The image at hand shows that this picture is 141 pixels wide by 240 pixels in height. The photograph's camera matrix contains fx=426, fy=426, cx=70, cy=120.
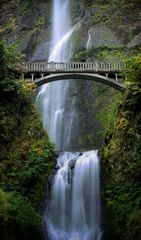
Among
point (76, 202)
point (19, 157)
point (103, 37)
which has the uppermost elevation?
point (103, 37)

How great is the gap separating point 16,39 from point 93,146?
60.6 feet

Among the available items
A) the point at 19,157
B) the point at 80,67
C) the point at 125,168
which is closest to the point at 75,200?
the point at 125,168

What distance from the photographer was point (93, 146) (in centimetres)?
3412

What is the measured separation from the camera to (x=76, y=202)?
2327 centimetres

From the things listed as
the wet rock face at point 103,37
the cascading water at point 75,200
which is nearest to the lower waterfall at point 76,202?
the cascading water at point 75,200

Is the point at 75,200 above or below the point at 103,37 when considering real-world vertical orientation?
below

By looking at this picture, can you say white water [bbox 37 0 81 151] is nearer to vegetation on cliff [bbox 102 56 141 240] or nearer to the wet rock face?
the wet rock face

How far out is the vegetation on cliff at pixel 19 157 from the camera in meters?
19.9

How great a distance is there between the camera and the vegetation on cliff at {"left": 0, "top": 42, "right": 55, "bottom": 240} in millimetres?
19922

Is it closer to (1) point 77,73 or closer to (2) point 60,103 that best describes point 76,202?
(1) point 77,73

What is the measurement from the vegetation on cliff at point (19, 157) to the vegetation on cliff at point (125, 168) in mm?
3611

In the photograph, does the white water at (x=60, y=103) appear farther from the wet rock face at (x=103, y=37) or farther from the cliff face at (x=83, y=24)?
the wet rock face at (x=103, y=37)

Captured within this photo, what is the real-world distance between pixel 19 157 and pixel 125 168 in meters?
6.07

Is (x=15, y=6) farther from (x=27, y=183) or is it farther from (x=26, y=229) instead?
(x=26, y=229)
